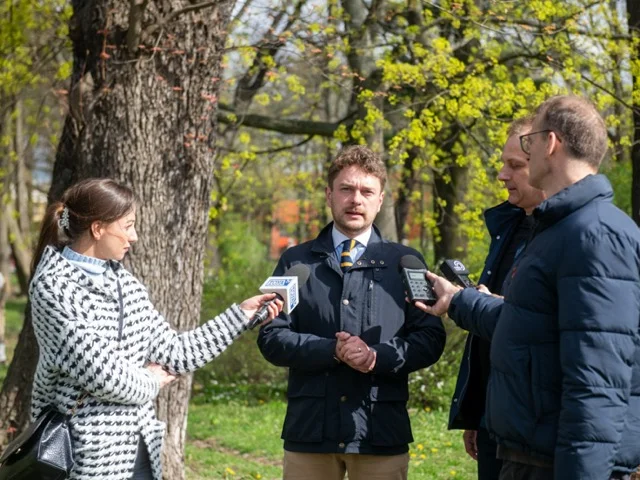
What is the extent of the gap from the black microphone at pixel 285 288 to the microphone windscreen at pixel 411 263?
452 millimetres

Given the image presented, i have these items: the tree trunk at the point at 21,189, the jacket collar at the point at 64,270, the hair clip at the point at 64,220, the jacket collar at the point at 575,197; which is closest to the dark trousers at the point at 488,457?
the jacket collar at the point at 575,197

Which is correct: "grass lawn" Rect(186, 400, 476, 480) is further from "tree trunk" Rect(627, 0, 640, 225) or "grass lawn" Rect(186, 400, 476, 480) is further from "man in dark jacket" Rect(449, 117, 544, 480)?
"man in dark jacket" Rect(449, 117, 544, 480)

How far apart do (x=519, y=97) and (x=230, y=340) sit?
22.5 feet

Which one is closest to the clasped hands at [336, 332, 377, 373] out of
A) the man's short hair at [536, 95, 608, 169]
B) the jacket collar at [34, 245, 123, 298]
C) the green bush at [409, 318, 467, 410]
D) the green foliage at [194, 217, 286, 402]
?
the jacket collar at [34, 245, 123, 298]

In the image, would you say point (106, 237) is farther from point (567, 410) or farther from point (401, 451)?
point (567, 410)

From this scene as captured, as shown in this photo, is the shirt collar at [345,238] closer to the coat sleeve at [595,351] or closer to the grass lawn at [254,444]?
the coat sleeve at [595,351]

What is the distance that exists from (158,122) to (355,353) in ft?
9.39

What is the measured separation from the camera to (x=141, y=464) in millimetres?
3939

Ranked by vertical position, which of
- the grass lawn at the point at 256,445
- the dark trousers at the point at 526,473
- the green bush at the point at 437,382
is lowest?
the grass lawn at the point at 256,445

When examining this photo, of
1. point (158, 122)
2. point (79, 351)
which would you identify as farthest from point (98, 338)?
point (158, 122)

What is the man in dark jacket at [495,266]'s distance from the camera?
402 cm

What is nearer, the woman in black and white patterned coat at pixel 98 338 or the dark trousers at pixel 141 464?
the woman in black and white patterned coat at pixel 98 338

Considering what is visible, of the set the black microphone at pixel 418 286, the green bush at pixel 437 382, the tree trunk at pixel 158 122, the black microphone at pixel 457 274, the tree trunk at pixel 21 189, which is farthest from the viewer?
the tree trunk at pixel 21 189

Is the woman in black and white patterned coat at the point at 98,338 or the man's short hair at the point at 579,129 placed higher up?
the man's short hair at the point at 579,129
